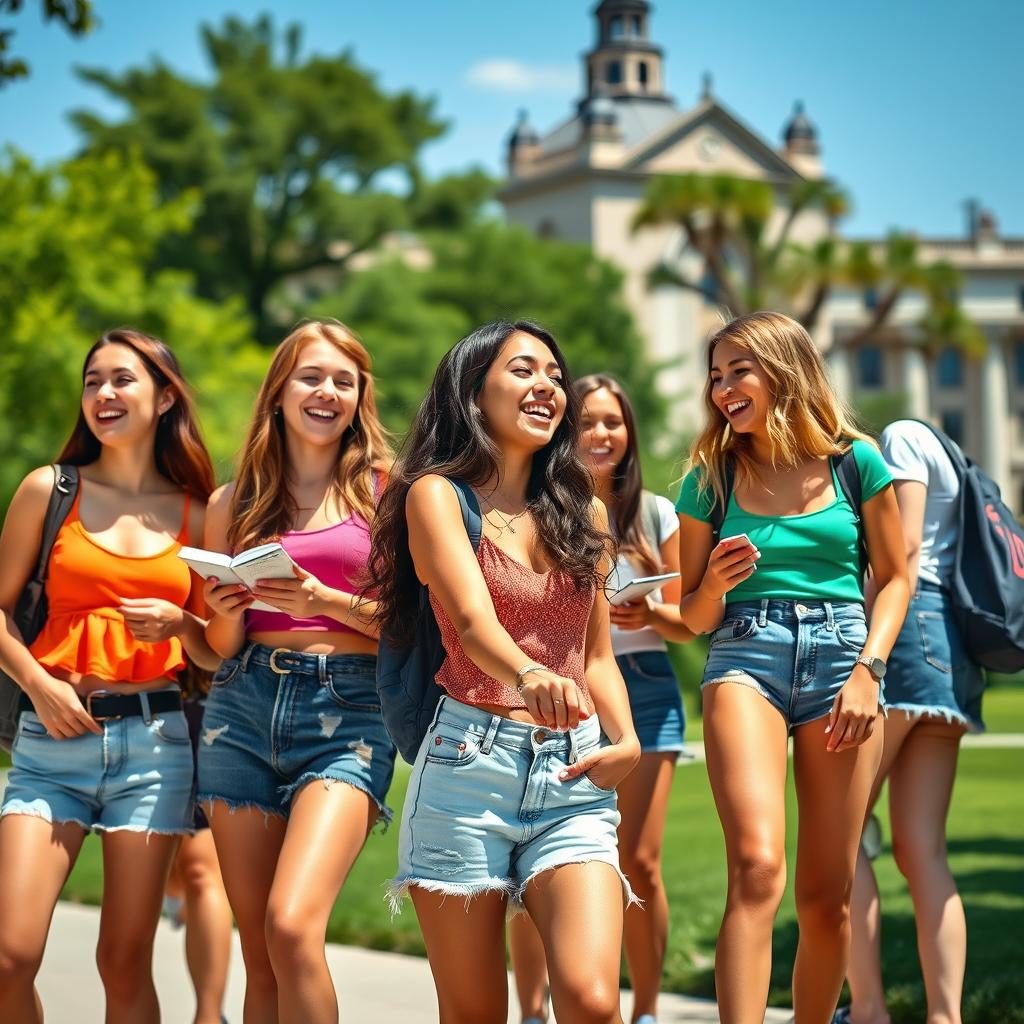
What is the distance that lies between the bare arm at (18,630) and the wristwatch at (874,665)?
2237mm

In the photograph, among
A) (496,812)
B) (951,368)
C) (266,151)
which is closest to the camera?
(496,812)

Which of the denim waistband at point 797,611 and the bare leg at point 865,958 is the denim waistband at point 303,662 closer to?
the denim waistband at point 797,611

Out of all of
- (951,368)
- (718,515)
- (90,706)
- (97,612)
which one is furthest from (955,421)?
(90,706)

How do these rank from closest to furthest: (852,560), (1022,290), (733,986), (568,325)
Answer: (733,986)
(852,560)
(568,325)
(1022,290)

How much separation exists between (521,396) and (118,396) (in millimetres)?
1613

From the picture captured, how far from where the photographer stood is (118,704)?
4809mm

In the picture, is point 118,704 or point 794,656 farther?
point 118,704

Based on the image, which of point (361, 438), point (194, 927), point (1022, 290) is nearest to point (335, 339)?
point (361, 438)

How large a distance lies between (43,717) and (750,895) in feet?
6.90

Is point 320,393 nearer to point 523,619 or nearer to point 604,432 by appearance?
point 523,619

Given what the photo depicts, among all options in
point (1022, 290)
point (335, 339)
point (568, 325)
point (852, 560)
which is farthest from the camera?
point (1022, 290)

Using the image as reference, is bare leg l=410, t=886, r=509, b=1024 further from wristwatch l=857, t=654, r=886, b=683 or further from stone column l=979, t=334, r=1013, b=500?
stone column l=979, t=334, r=1013, b=500

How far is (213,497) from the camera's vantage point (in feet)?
16.5

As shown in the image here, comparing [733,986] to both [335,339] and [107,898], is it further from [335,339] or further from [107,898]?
[335,339]
